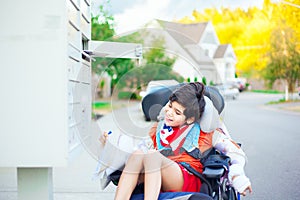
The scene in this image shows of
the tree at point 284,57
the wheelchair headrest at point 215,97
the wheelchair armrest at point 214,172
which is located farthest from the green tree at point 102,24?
the tree at point 284,57

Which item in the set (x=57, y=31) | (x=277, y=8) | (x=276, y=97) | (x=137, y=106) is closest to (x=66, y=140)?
(x=57, y=31)

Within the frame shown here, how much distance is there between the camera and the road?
3507mm

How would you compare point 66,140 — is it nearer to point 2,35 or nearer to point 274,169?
point 2,35

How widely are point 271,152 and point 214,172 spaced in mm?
3443

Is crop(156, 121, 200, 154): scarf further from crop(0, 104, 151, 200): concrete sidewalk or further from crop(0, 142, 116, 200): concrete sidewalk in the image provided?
crop(0, 142, 116, 200): concrete sidewalk

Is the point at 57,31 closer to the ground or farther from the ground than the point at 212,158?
farther from the ground

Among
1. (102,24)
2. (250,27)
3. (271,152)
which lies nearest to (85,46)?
(102,24)

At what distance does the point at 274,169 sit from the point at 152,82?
8.16ft

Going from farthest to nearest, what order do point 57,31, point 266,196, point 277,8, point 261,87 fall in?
point 261,87, point 277,8, point 266,196, point 57,31

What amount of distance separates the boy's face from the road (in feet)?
1.08

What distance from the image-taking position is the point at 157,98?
7.76ft

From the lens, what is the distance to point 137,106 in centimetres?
221

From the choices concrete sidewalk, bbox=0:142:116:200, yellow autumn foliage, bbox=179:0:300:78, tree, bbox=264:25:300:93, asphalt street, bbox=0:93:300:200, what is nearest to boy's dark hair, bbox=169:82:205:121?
asphalt street, bbox=0:93:300:200

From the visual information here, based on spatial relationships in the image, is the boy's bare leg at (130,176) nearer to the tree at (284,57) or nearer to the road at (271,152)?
the road at (271,152)
